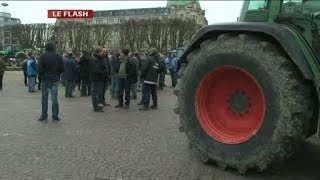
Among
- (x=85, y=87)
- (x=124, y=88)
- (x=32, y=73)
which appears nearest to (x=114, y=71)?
(x=85, y=87)

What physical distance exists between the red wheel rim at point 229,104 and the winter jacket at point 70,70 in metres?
12.0

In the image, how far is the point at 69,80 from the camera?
18156 millimetres

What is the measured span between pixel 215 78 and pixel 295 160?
1.72 meters

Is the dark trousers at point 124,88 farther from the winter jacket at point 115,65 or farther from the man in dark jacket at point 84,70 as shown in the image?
the man in dark jacket at point 84,70

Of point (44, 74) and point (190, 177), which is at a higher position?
point (44, 74)

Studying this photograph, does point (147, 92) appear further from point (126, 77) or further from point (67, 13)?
point (67, 13)

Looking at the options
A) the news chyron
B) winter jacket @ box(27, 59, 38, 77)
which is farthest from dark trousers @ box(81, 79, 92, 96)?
the news chyron

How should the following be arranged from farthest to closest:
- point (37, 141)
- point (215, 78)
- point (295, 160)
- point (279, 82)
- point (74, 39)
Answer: point (74, 39), point (37, 141), point (295, 160), point (215, 78), point (279, 82)

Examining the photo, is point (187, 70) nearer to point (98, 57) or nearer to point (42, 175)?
point (42, 175)

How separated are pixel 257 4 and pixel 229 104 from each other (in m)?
1.46

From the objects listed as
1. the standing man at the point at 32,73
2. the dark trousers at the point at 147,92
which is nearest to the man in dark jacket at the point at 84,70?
the standing man at the point at 32,73

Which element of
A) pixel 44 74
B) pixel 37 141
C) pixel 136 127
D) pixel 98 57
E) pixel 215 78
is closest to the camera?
pixel 215 78

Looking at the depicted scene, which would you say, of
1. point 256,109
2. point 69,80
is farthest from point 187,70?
point 69,80

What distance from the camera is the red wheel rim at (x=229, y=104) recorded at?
641 centimetres
